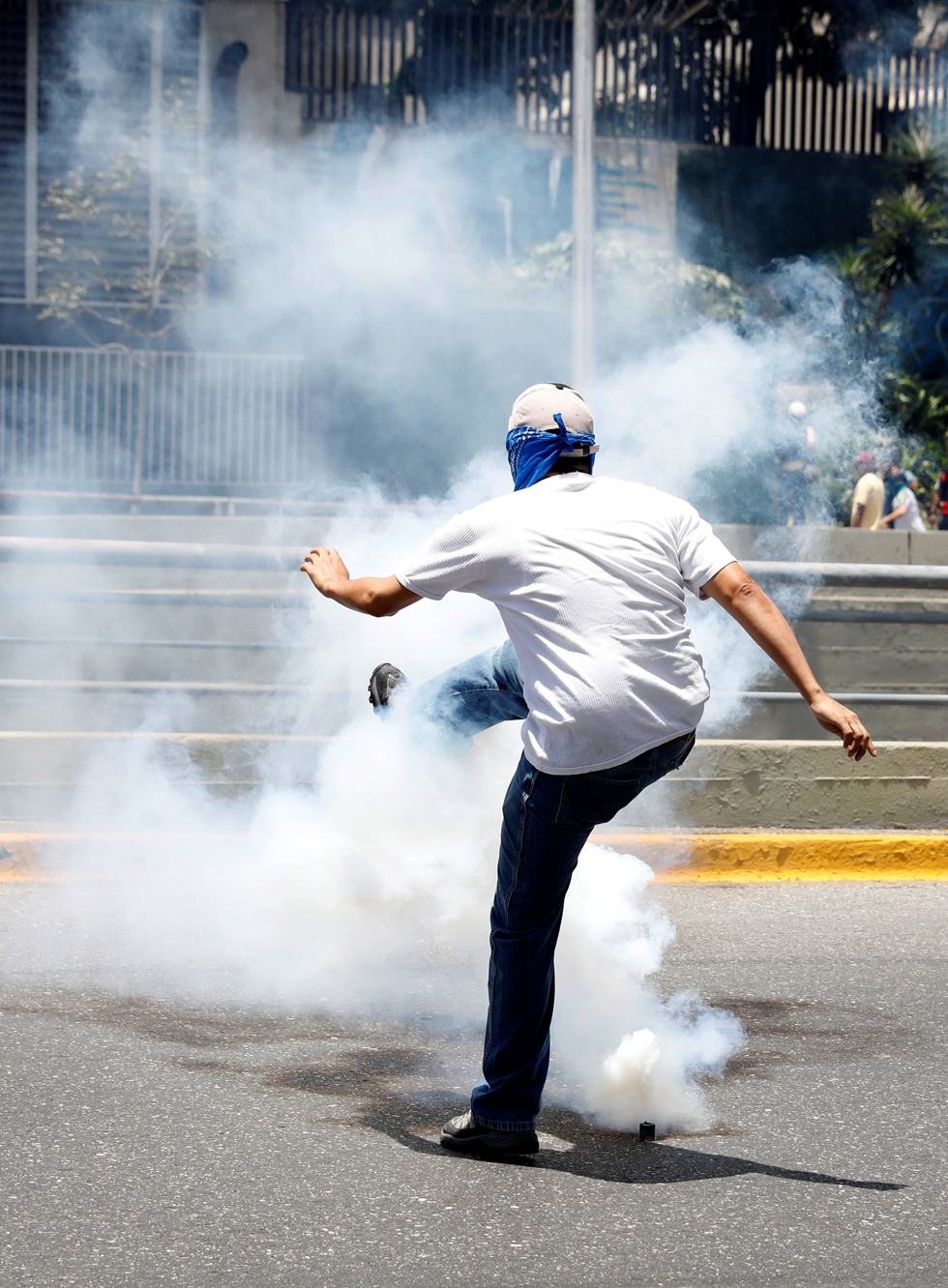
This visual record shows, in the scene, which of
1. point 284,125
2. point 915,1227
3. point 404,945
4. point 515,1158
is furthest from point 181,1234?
point 284,125

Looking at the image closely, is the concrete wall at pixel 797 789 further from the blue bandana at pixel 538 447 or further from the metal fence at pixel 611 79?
the metal fence at pixel 611 79

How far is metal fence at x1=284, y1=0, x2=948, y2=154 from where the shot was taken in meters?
17.3

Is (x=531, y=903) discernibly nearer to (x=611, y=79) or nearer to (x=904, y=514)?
(x=904, y=514)

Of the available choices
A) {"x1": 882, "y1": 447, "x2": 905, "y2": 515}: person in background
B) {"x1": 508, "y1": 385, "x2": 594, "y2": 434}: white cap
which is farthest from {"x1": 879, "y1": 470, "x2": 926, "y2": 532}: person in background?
{"x1": 508, "y1": 385, "x2": 594, "y2": 434}: white cap

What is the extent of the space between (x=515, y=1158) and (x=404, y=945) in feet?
4.79

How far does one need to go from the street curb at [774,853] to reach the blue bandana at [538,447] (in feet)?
8.90

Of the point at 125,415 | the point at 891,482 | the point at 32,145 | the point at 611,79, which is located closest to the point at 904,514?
the point at 891,482

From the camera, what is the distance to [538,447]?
282cm

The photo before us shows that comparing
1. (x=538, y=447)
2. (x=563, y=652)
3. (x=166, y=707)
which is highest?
(x=538, y=447)

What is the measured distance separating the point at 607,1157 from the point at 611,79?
17763mm

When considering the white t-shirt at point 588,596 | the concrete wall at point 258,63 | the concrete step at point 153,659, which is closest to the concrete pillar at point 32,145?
the concrete wall at point 258,63

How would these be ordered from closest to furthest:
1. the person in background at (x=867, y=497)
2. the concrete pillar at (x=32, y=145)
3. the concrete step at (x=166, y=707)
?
the concrete step at (x=166, y=707) < the person in background at (x=867, y=497) < the concrete pillar at (x=32, y=145)

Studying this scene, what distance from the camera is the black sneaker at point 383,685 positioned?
3.74 m

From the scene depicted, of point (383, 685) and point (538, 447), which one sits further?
point (383, 685)
